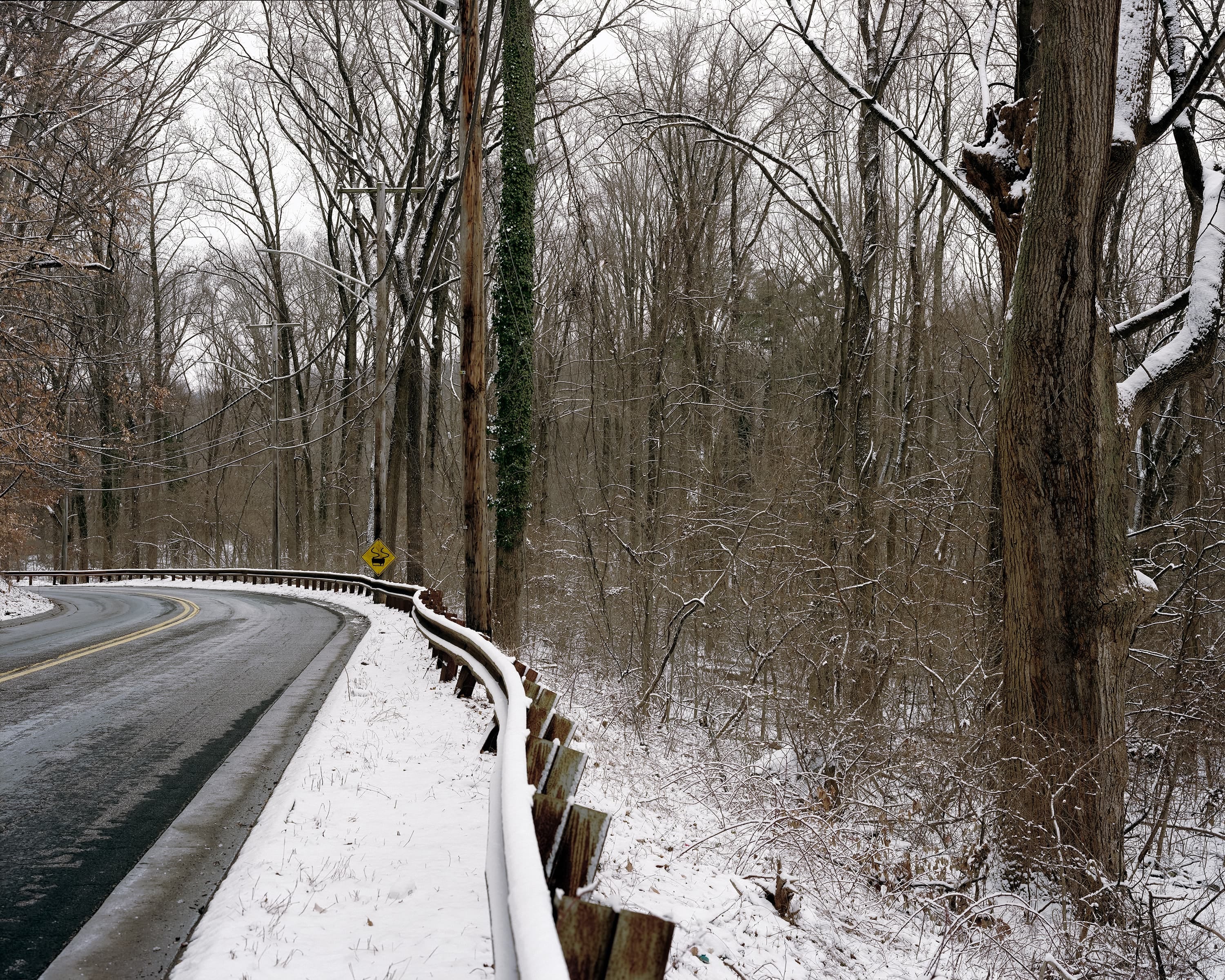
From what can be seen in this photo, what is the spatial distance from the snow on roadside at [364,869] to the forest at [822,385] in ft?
8.57

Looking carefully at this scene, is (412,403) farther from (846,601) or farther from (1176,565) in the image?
(1176,565)

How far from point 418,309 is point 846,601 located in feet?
29.0

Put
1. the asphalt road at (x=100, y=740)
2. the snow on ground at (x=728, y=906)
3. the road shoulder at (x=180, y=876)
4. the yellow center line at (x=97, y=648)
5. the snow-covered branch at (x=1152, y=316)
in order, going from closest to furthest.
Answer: the road shoulder at (x=180, y=876) → the asphalt road at (x=100, y=740) → the snow on ground at (x=728, y=906) → the snow-covered branch at (x=1152, y=316) → the yellow center line at (x=97, y=648)

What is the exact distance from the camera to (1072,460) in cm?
706

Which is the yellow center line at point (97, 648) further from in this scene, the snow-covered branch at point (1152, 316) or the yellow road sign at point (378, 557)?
the snow-covered branch at point (1152, 316)

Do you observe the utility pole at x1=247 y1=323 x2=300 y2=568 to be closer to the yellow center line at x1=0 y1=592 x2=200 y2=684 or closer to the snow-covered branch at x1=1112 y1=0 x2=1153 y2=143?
the yellow center line at x1=0 y1=592 x2=200 y2=684

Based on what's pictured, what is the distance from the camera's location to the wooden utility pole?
10734mm

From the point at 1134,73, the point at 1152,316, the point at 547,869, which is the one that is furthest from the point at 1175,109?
the point at 547,869

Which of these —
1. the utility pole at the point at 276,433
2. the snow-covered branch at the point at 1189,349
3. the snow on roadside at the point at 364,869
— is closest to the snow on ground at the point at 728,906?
the snow on roadside at the point at 364,869

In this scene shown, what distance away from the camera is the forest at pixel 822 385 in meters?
7.07

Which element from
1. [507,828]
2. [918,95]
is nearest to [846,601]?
[507,828]

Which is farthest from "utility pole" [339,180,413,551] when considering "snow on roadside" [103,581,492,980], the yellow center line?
"snow on roadside" [103,581,492,980]

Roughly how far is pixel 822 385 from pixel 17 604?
23.0m

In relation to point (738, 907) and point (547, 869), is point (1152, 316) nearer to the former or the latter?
point (738, 907)
